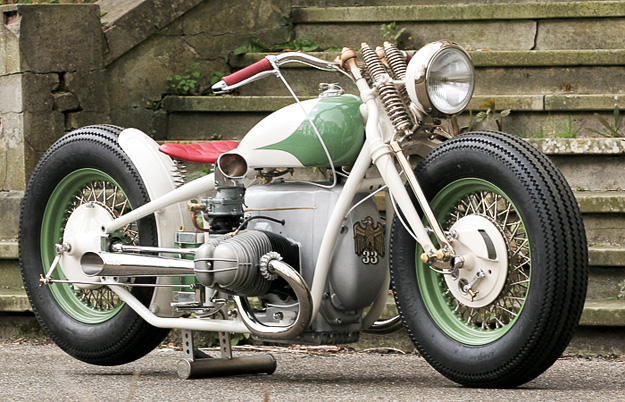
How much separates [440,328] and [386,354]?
129 centimetres

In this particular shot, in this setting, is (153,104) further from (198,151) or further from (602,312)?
(602,312)

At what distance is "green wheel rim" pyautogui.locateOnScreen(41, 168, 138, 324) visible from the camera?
4.58 m


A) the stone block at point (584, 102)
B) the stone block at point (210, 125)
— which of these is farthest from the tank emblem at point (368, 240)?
the stone block at point (210, 125)

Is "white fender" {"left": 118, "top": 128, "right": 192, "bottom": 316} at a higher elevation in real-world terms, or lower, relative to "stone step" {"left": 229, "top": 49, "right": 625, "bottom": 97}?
lower

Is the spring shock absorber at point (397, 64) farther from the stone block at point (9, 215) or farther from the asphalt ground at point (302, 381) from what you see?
the stone block at point (9, 215)

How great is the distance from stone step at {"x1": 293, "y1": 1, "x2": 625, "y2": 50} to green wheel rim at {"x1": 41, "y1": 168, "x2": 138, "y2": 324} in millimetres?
2840

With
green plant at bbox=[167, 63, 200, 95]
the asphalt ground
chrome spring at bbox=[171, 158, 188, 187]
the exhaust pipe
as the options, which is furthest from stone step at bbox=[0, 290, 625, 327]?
green plant at bbox=[167, 63, 200, 95]

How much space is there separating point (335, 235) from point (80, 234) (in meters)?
1.18

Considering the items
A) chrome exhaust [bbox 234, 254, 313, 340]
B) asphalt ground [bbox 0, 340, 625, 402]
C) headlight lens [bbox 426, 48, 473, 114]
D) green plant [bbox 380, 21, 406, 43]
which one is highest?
green plant [bbox 380, 21, 406, 43]

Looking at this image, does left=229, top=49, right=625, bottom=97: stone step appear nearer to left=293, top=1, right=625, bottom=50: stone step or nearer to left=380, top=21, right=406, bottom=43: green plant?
left=293, top=1, right=625, bottom=50: stone step

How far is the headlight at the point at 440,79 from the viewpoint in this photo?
367 centimetres

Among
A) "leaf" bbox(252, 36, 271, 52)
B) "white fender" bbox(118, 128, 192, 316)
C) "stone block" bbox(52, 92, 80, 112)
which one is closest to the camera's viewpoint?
"white fender" bbox(118, 128, 192, 316)

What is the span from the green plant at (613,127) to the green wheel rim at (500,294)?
2049 millimetres

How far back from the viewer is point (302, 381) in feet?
13.6
